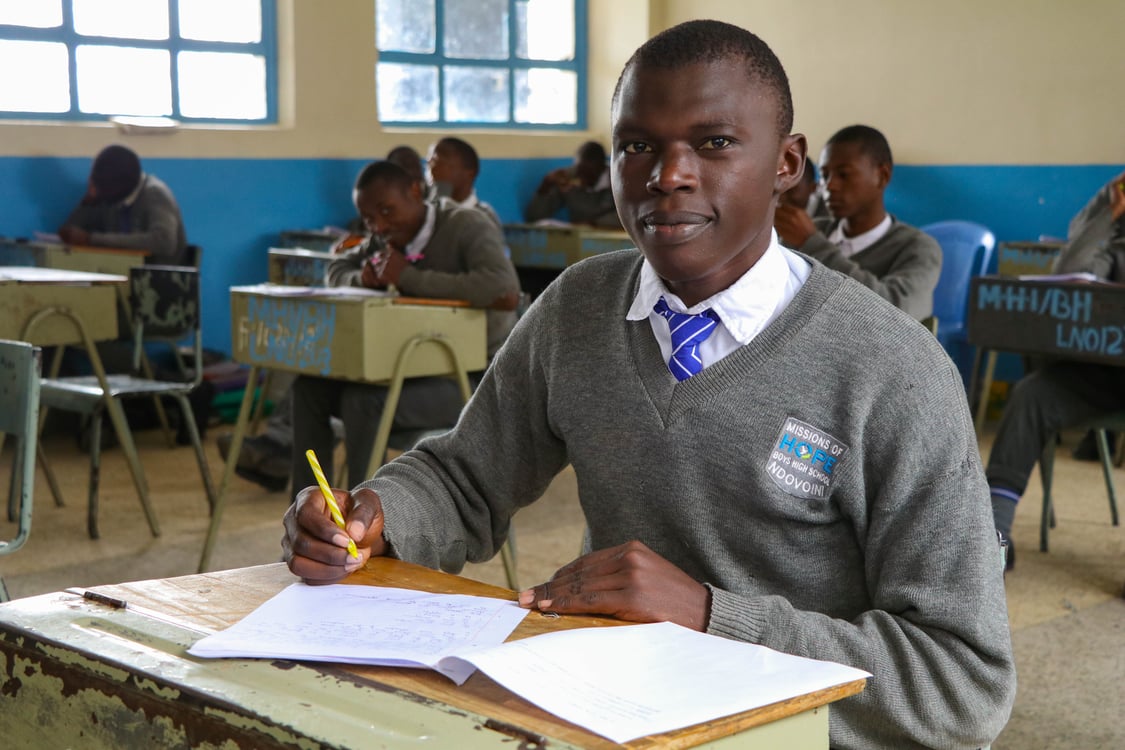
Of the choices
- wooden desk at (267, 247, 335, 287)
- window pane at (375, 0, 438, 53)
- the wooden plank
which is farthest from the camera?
window pane at (375, 0, 438, 53)

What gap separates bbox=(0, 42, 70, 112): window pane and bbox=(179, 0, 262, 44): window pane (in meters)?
0.64

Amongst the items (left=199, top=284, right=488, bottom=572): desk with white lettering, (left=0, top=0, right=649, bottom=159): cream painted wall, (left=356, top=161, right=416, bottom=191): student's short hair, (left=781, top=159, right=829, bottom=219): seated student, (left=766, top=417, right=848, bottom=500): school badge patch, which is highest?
(left=0, top=0, right=649, bottom=159): cream painted wall

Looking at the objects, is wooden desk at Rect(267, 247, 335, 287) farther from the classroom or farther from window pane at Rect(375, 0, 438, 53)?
window pane at Rect(375, 0, 438, 53)

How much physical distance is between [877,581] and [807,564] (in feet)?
0.23

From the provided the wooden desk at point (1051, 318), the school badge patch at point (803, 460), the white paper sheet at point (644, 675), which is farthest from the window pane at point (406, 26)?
the white paper sheet at point (644, 675)

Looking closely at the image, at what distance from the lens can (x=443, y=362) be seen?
3.09 m

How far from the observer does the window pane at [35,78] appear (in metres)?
5.81

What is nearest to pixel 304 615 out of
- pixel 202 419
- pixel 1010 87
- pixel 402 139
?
pixel 202 419

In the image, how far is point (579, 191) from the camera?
725 centimetres

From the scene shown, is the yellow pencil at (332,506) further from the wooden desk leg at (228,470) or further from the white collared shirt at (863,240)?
the white collared shirt at (863,240)

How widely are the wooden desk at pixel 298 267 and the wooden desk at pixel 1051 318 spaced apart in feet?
7.57

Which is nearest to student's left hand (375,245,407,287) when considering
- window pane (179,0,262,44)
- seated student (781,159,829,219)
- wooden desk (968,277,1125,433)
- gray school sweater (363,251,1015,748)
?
seated student (781,159,829,219)

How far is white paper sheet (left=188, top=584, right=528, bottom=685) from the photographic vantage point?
0.90m

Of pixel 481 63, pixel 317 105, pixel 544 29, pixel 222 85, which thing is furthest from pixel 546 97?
pixel 222 85
